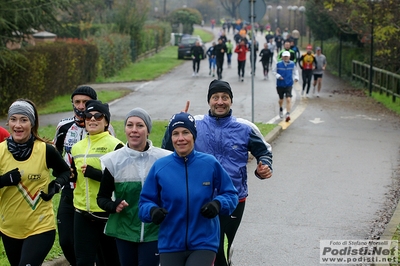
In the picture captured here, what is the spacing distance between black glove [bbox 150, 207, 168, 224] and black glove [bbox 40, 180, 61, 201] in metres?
1.37

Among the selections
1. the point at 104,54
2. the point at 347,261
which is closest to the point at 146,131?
the point at 347,261

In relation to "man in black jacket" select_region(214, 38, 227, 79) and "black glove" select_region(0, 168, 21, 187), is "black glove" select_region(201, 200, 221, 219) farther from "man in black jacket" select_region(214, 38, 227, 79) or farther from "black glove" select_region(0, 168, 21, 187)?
"man in black jacket" select_region(214, 38, 227, 79)

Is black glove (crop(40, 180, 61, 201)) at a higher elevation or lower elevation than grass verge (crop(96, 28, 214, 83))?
higher

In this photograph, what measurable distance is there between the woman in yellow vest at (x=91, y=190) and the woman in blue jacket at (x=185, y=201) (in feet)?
3.71

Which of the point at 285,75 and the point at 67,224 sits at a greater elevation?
the point at 285,75

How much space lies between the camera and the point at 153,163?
5531 millimetres

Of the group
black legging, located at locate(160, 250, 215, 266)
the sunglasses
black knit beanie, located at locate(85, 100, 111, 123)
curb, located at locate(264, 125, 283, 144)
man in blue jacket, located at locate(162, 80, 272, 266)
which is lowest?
curb, located at locate(264, 125, 283, 144)

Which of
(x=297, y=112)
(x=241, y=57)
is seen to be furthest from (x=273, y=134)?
(x=241, y=57)

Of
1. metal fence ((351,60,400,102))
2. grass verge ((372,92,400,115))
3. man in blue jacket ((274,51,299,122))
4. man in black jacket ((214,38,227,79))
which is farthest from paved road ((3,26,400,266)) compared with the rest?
man in black jacket ((214,38,227,79))

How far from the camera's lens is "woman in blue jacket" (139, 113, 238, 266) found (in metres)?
4.97

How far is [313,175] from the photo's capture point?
504 inches

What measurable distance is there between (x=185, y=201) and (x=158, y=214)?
0.23m

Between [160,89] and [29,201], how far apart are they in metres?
24.1

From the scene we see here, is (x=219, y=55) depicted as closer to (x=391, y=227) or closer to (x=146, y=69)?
(x=146, y=69)
